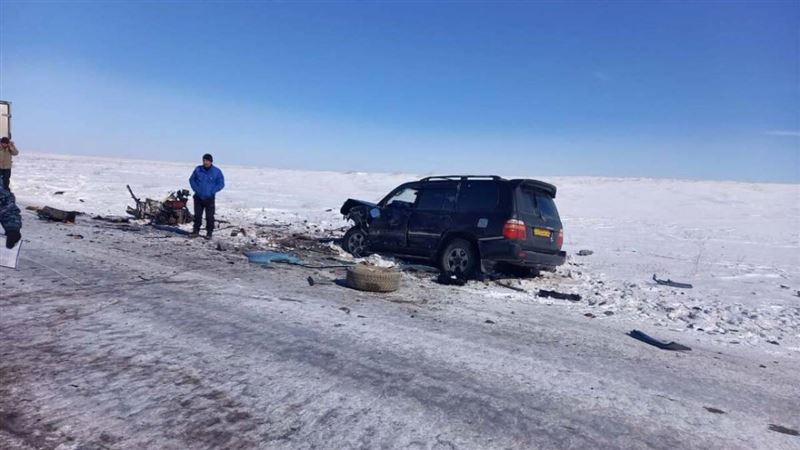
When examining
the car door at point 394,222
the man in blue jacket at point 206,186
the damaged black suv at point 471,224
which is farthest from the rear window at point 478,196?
the man in blue jacket at point 206,186

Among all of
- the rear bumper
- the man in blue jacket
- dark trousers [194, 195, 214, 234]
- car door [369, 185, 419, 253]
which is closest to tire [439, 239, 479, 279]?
the rear bumper

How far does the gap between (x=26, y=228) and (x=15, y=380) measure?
9641 millimetres

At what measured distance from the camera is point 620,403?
4.31m

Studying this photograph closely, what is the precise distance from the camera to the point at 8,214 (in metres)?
4.83

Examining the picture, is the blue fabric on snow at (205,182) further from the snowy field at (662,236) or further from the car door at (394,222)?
the car door at (394,222)

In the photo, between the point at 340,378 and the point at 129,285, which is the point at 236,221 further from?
the point at 340,378

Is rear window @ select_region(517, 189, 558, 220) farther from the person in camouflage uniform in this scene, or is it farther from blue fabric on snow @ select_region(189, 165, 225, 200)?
the person in camouflage uniform

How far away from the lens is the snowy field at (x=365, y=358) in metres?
3.57

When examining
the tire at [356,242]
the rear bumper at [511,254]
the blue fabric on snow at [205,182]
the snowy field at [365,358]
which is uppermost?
the blue fabric on snow at [205,182]

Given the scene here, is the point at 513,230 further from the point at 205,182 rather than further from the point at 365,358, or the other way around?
the point at 205,182

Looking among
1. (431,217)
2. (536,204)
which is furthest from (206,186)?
(536,204)

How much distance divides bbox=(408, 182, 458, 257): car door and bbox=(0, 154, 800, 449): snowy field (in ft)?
2.45

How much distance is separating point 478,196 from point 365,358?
5309mm

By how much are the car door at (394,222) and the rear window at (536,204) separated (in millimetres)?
2262
